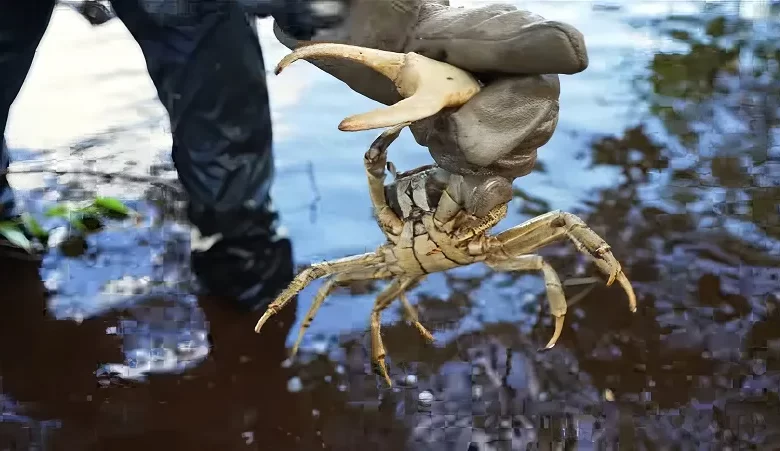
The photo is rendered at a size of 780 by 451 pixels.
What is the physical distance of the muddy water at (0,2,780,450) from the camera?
1.30 meters

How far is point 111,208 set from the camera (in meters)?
1.80

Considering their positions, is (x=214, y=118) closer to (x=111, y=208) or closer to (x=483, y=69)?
(x=111, y=208)

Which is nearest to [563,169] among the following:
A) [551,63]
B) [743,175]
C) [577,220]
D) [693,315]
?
[743,175]

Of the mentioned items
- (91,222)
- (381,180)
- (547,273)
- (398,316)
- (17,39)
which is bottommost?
(398,316)

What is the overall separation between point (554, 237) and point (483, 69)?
294mm

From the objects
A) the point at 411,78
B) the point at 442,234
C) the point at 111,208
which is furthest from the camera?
the point at 111,208

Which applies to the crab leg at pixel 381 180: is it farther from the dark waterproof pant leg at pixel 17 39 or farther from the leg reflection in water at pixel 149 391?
the dark waterproof pant leg at pixel 17 39

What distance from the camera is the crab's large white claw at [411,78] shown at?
1.98 feet

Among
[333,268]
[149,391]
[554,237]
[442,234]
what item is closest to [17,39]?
[149,391]

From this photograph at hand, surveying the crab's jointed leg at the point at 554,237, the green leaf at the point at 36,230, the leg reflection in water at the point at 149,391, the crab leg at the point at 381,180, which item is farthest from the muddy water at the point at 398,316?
the crab's jointed leg at the point at 554,237

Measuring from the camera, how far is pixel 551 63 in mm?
596

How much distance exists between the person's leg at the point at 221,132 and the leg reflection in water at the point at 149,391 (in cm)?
13

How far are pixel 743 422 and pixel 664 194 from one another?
76 cm

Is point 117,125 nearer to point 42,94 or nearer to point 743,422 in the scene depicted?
point 42,94
